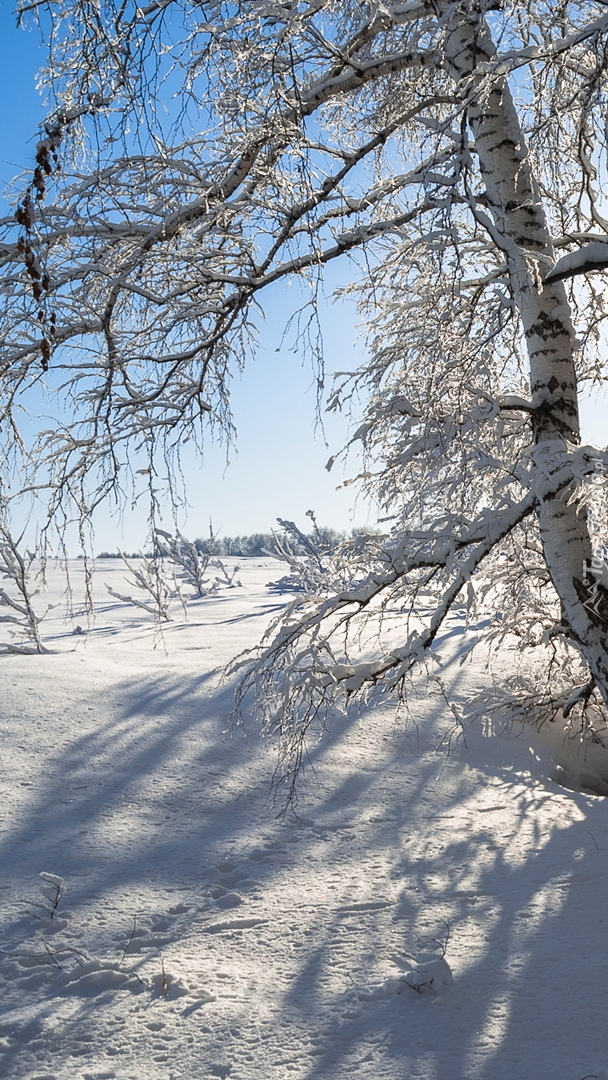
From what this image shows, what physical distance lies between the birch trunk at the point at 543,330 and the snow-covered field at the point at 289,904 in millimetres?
1051

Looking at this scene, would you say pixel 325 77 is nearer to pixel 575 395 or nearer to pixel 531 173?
pixel 531 173

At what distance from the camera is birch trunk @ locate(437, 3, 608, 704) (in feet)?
10.5

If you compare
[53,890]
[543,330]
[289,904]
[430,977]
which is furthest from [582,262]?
[53,890]

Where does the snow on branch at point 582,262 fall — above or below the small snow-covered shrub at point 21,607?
above

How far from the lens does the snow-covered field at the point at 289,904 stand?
1.98 metres

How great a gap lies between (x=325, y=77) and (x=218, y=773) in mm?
3544

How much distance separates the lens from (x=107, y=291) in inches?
138

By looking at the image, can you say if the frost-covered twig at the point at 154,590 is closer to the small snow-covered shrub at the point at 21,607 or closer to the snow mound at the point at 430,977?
the small snow-covered shrub at the point at 21,607

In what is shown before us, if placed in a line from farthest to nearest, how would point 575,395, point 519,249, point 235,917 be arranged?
point 575,395 < point 519,249 < point 235,917

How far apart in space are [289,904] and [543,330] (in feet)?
9.11

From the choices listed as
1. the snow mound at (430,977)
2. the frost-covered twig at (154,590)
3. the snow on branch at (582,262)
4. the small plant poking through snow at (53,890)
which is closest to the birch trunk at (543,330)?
the snow on branch at (582,262)

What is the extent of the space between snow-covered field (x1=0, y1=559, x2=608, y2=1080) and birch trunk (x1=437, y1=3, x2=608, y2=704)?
1.05 meters

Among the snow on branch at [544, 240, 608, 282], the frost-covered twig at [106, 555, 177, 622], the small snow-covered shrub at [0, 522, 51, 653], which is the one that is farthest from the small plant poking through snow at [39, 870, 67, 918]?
the small snow-covered shrub at [0, 522, 51, 653]

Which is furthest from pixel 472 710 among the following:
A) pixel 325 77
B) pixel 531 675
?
pixel 325 77
